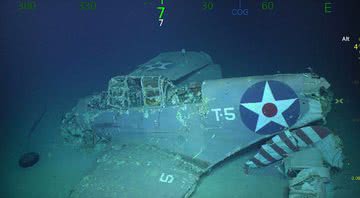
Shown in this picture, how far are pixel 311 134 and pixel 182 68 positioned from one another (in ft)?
12.9

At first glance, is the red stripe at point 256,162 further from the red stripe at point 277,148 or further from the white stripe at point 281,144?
the white stripe at point 281,144

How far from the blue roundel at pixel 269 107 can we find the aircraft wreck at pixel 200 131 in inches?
0.6

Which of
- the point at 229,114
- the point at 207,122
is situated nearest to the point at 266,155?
the point at 229,114

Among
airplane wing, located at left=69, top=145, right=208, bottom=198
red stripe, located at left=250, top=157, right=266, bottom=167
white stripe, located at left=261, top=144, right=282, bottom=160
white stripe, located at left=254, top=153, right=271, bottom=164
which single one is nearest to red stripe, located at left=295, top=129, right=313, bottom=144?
white stripe, located at left=261, top=144, right=282, bottom=160

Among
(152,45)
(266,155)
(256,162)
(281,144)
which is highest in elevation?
(152,45)

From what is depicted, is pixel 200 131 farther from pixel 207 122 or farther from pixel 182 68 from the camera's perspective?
pixel 182 68

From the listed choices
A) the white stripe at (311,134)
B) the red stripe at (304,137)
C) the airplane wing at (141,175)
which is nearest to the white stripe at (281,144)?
the red stripe at (304,137)

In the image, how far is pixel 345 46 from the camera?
1261cm

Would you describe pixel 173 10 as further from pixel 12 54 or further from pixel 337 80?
pixel 337 80

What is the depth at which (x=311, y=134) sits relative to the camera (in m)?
4.79

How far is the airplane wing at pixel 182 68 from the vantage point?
7.57 metres

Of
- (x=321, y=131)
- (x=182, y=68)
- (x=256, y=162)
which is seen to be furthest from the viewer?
(x=182, y=68)

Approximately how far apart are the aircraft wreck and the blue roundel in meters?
0.02

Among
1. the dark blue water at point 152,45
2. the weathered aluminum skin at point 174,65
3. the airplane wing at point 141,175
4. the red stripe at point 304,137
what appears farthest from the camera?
the dark blue water at point 152,45
